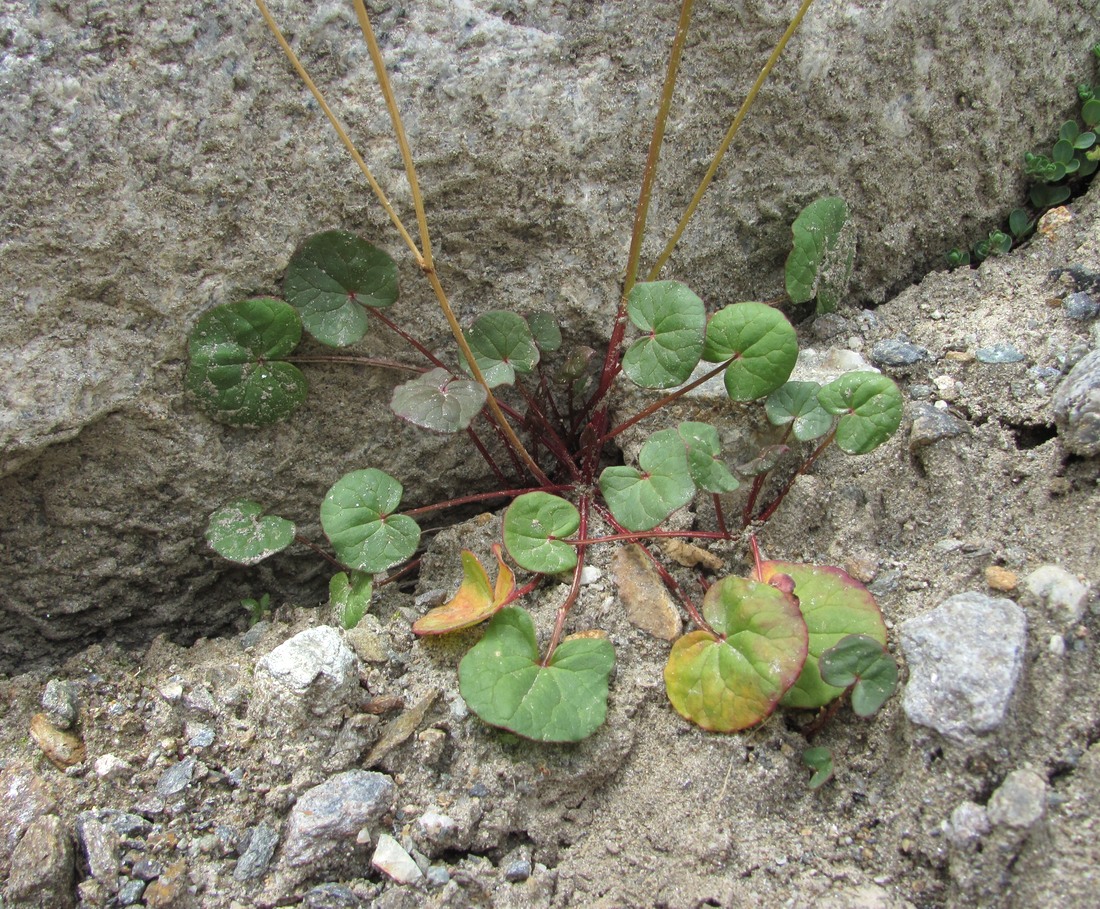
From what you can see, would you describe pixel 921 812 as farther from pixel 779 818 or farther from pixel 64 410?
pixel 64 410

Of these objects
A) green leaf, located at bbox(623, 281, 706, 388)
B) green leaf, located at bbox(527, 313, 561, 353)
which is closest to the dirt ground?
green leaf, located at bbox(623, 281, 706, 388)

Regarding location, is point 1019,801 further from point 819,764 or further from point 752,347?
point 752,347

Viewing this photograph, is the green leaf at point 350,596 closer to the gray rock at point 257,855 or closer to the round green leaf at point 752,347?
the gray rock at point 257,855

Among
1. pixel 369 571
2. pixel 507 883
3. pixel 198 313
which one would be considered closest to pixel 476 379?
pixel 369 571

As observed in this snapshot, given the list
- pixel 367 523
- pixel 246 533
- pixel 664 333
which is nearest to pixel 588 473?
pixel 664 333

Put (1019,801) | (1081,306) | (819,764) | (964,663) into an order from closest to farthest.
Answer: (1019,801) → (964,663) → (819,764) → (1081,306)

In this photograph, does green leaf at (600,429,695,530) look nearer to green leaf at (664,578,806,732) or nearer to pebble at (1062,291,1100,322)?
green leaf at (664,578,806,732)
